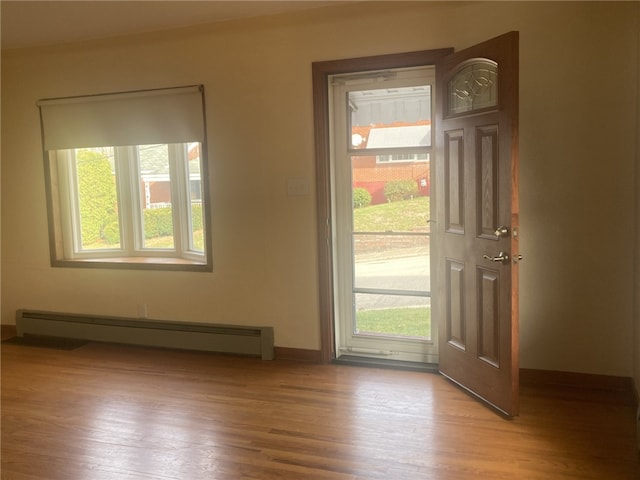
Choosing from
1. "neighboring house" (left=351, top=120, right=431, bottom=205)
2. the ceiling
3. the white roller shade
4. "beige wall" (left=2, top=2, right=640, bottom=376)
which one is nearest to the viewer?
"beige wall" (left=2, top=2, right=640, bottom=376)

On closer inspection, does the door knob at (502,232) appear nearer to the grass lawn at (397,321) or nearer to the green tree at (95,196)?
the grass lawn at (397,321)

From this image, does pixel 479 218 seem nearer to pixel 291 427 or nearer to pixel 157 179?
pixel 291 427

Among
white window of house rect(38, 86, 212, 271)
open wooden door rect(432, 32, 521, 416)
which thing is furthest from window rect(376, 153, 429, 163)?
white window of house rect(38, 86, 212, 271)

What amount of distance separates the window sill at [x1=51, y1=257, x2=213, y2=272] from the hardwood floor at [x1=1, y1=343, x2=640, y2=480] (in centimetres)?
76

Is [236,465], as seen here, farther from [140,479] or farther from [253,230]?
[253,230]

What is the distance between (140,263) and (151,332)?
55 cm

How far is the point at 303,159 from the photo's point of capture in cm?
364

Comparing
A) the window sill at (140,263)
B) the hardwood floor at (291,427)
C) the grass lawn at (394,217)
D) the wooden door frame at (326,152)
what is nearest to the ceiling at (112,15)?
the wooden door frame at (326,152)

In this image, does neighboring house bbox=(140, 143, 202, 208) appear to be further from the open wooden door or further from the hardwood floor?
the open wooden door

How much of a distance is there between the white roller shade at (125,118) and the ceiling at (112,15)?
45cm

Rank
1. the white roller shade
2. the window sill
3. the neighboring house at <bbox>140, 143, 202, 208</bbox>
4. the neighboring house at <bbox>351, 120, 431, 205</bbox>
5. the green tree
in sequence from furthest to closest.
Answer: the green tree → the neighboring house at <bbox>140, 143, 202, 208</bbox> → the window sill → the white roller shade → the neighboring house at <bbox>351, 120, 431, 205</bbox>

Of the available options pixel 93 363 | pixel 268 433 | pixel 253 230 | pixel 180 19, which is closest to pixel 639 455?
pixel 268 433

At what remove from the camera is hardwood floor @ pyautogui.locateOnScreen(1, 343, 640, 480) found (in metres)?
2.38

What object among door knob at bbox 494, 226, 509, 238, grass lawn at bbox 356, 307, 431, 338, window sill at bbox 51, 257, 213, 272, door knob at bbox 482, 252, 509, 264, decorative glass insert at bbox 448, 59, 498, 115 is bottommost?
grass lawn at bbox 356, 307, 431, 338
